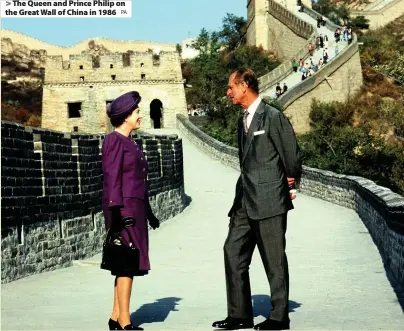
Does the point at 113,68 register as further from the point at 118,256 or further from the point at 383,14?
the point at 383,14

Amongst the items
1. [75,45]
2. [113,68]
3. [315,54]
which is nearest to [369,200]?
[113,68]

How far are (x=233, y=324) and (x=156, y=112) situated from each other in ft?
169

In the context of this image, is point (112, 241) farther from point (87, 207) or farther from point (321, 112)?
point (321, 112)

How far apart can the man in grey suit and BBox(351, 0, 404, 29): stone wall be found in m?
93.4

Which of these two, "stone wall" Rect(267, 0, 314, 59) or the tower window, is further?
"stone wall" Rect(267, 0, 314, 59)

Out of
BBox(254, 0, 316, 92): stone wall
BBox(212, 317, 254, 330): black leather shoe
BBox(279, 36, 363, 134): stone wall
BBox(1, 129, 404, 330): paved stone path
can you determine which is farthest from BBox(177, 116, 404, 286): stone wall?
BBox(254, 0, 316, 92): stone wall

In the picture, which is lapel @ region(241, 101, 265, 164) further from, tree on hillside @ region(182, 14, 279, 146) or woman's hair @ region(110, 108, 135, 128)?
tree on hillside @ region(182, 14, 279, 146)

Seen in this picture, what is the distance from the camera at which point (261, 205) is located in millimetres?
6617

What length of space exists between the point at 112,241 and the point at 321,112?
51.9 meters

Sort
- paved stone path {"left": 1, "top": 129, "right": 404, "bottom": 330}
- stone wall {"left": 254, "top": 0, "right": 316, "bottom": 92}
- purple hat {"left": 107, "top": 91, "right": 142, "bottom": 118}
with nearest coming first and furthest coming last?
purple hat {"left": 107, "top": 91, "right": 142, "bottom": 118} → paved stone path {"left": 1, "top": 129, "right": 404, "bottom": 330} → stone wall {"left": 254, "top": 0, "right": 316, "bottom": 92}

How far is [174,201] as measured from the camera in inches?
810

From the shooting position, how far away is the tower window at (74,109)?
55862 millimetres

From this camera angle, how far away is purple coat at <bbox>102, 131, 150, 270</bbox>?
6.54 meters

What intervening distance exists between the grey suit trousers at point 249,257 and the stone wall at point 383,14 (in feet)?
307
